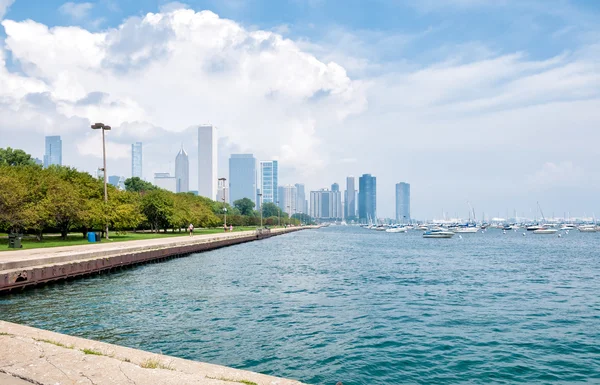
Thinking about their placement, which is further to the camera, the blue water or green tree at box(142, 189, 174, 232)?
green tree at box(142, 189, 174, 232)

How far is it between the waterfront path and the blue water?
206 inches

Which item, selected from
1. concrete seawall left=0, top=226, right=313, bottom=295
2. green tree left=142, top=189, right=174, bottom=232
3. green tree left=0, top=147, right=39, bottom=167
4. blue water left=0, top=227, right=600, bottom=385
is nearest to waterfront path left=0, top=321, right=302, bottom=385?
blue water left=0, top=227, right=600, bottom=385

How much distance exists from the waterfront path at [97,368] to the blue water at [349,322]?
5223mm

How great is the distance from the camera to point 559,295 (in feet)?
114

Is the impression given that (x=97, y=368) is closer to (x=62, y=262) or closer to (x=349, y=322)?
(x=349, y=322)

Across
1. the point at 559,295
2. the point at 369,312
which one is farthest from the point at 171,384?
the point at 559,295

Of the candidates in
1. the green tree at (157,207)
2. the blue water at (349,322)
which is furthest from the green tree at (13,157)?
the blue water at (349,322)

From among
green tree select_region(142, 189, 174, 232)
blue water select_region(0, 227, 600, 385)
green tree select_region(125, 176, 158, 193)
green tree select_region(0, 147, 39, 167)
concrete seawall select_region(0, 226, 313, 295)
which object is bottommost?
blue water select_region(0, 227, 600, 385)

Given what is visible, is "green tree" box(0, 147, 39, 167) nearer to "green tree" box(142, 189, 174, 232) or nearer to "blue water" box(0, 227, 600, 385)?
"green tree" box(142, 189, 174, 232)

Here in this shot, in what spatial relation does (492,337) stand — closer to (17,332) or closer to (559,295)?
(559,295)

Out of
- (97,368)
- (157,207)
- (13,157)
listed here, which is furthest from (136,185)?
(97,368)

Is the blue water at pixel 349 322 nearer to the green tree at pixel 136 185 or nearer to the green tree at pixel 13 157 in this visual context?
the green tree at pixel 13 157

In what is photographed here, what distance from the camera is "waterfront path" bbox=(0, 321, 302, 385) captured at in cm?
1056

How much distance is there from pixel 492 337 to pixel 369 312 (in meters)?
7.50
